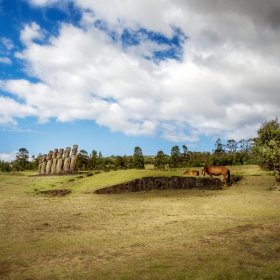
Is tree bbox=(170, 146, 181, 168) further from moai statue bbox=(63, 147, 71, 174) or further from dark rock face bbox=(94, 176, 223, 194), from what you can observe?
dark rock face bbox=(94, 176, 223, 194)

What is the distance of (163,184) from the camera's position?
1838 centimetres

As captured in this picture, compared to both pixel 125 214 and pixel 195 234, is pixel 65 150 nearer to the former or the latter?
pixel 125 214

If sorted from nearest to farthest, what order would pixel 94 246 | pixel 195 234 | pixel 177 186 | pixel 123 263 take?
pixel 123 263, pixel 94 246, pixel 195 234, pixel 177 186

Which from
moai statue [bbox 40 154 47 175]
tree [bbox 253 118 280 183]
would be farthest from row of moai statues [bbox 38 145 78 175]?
tree [bbox 253 118 280 183]

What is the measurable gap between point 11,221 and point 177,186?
1196cm

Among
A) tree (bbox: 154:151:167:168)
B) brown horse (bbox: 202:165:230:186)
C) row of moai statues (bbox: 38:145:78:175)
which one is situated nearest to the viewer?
brown horse (bbox: 202:165:230:186)

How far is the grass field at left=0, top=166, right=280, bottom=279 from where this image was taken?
4609 millimetres

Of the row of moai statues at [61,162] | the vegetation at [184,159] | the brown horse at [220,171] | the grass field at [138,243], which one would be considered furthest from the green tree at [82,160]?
the grass field at [138,243]

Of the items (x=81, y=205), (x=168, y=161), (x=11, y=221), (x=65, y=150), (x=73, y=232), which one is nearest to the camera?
(x=73, y=232)

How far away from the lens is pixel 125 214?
1011cm

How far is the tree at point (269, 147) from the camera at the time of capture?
60.0 ft

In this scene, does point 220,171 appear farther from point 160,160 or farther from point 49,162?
point 160,160

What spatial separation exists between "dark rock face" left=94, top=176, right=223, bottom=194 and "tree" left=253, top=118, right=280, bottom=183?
3.48m

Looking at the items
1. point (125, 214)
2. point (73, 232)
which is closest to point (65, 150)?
point (125, 214)
